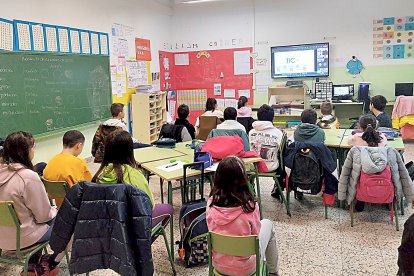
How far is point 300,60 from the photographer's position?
8.10 meters

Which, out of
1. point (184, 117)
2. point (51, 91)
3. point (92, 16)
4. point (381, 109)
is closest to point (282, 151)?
point (184, 117)

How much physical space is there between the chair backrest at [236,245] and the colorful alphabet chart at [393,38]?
22.8 ft

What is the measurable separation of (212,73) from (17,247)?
7.19m

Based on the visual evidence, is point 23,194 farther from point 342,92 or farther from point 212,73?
point 212,73

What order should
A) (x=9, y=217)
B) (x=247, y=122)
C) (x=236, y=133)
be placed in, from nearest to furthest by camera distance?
1. (x=9, y=217)
2. (x=236, y=133)
3. (x=247, y=122)

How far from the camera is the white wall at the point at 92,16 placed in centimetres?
508

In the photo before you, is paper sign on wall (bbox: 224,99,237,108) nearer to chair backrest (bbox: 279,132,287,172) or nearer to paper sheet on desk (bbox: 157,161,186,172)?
chair backrest (bbox: 279,132,287,172)

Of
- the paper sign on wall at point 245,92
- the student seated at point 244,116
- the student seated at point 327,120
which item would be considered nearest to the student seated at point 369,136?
the student seated at point 327,120

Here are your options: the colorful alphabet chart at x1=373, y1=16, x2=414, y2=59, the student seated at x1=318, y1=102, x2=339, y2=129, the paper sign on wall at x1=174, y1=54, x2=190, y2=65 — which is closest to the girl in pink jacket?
the student seated at x1=318, y1=102, x2=339, y2=129

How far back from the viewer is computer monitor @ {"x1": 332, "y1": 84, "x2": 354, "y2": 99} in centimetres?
773

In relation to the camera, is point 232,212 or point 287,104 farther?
point 287,104

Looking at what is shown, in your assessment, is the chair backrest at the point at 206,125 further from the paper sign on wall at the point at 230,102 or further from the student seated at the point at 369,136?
the paper sign on wall at the point at 230,102

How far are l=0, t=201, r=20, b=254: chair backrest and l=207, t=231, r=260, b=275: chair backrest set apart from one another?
3.87 feet

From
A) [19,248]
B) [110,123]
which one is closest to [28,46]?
[110,123]
